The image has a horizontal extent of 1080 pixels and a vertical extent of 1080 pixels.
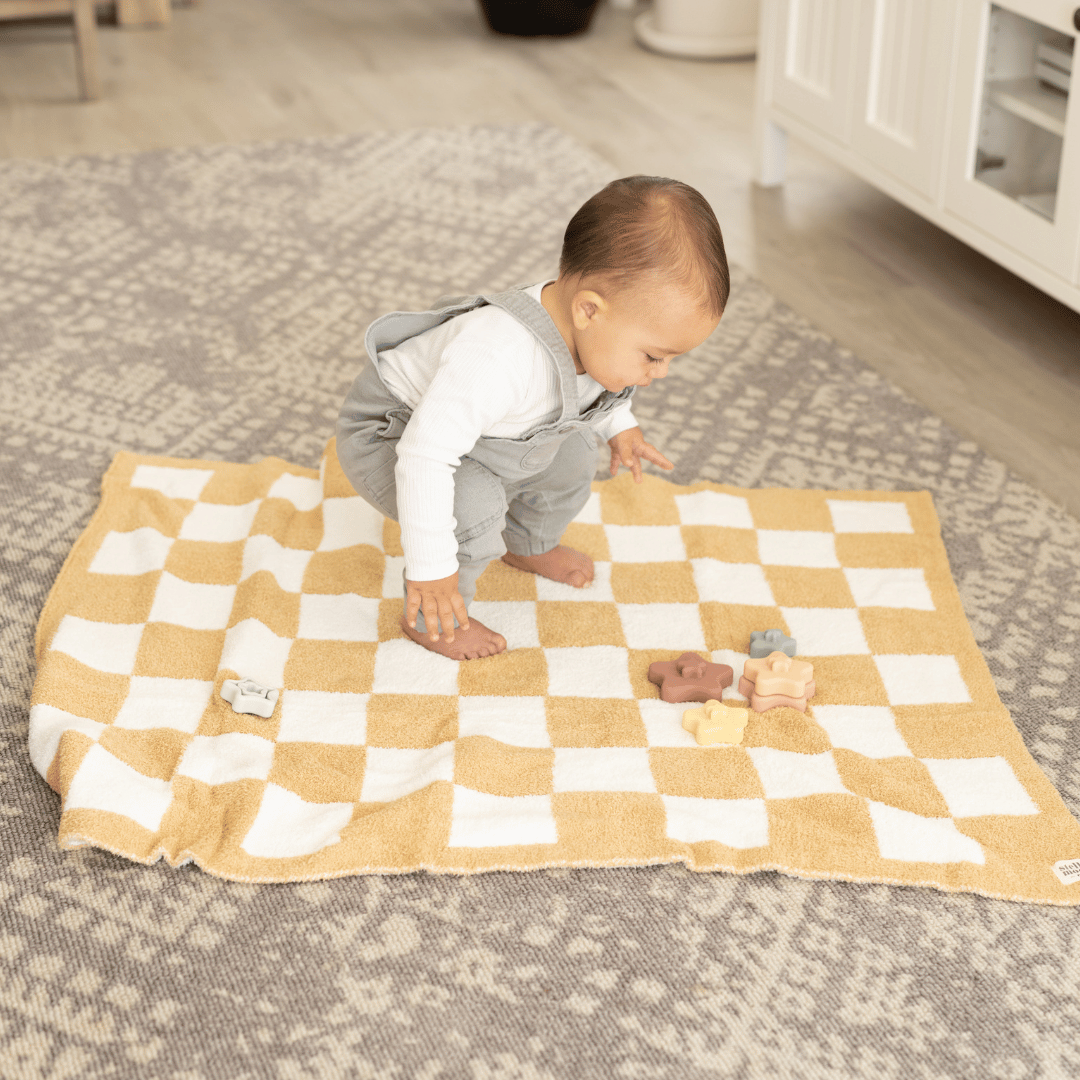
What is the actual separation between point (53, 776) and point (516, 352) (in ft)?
1.77

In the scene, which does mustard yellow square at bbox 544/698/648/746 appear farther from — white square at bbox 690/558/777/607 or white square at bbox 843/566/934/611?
white square at bbox 843/566/934/611

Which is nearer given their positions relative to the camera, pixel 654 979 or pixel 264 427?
pixel 654 979

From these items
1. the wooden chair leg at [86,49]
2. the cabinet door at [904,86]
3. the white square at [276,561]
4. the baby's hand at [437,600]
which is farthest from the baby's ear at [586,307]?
the wooden chair leg at [86,49]

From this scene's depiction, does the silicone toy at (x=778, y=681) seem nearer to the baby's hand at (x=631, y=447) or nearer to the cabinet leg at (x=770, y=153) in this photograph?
the baby's hand at (x=631, y=447)

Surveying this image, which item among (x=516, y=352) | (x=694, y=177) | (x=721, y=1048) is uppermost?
(x=516, y=352)

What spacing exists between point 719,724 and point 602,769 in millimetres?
114

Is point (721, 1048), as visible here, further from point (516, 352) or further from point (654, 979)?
point (516, 352)

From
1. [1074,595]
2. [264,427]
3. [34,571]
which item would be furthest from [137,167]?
[1074,595]

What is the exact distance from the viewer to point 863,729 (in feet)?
3.74

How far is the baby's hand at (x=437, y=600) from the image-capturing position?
3.61ft

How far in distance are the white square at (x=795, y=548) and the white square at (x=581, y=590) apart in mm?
180

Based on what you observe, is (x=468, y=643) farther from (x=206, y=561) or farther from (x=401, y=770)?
(x=206, y=561)

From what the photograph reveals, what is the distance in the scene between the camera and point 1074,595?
52.7 inches

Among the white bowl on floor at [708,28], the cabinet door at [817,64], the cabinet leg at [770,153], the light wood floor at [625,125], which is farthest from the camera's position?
the white bowl on floor at [708,28]
